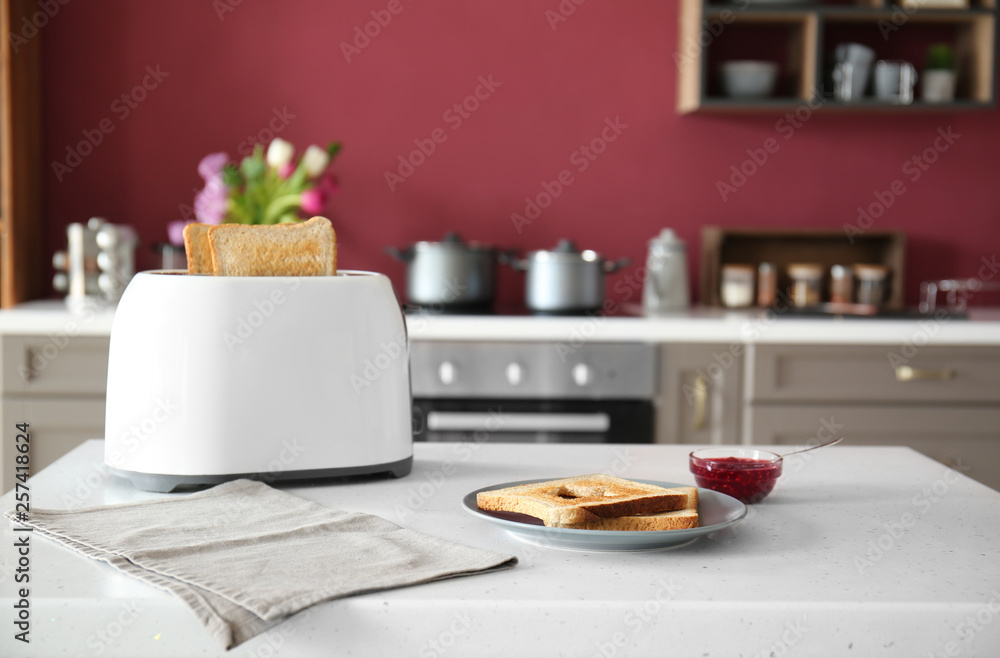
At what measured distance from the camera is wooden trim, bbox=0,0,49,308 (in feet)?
8.34

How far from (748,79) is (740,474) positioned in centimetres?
199

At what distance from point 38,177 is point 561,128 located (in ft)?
4.79

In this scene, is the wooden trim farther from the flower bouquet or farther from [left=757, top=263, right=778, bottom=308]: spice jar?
[left=757, top=263, right=778, bottom=308]: spice jar

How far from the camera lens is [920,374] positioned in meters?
2.35

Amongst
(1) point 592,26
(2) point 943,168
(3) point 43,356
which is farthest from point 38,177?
(2) point 943,168

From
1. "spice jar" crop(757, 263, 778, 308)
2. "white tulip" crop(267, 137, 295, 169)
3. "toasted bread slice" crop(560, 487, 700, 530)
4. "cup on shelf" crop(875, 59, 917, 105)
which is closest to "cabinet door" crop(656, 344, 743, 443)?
"spice jar" crop(757, 263, 778, 308)

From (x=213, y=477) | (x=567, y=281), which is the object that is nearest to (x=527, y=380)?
(x=567, y=281)

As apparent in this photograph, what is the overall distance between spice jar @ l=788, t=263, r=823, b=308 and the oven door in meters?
0.72

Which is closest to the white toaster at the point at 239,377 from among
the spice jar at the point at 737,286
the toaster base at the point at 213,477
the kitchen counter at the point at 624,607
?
the toaster base at the point at 213,477

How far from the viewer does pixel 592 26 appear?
2877mm

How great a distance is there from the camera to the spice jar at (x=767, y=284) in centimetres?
285

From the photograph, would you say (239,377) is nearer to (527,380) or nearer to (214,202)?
(527,380)

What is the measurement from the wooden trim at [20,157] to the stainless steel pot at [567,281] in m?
1.31

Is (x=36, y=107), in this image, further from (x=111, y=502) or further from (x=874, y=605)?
(x=874, y=605)
